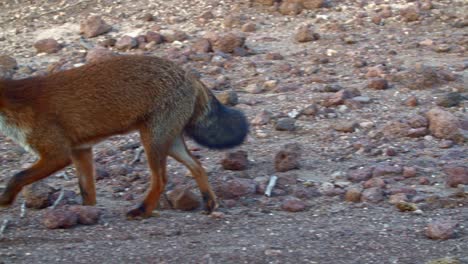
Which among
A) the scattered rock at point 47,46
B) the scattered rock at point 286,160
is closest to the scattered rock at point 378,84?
the scattered rock at point 286,160

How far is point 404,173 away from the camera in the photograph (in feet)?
Answer: 29.3

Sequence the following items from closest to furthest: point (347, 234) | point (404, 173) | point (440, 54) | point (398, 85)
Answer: point (347, 234) → point (404, 173) → point (398, 85) → point (440, 54)

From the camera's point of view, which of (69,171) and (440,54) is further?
(440,54)

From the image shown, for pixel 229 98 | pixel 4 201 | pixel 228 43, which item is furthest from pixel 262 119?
pixel 4 201

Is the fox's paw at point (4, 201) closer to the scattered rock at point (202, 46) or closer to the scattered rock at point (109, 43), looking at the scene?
the scattered rock at point (202, 46)

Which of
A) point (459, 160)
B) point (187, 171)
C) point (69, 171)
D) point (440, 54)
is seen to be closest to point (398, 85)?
point (440, 54)

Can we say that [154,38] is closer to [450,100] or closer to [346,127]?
[346,127]

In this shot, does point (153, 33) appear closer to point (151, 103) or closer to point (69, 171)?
point (69, 171)

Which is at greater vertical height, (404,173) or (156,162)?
(156,162)

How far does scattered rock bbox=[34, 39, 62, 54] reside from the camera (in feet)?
43.7

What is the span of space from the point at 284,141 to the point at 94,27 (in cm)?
467

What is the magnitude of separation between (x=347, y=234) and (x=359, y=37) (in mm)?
6308

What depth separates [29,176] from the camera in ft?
26.3

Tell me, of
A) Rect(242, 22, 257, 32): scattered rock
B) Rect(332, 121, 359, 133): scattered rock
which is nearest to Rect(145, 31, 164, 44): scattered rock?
Rect(242, 22, 257, 32): scattered rock
